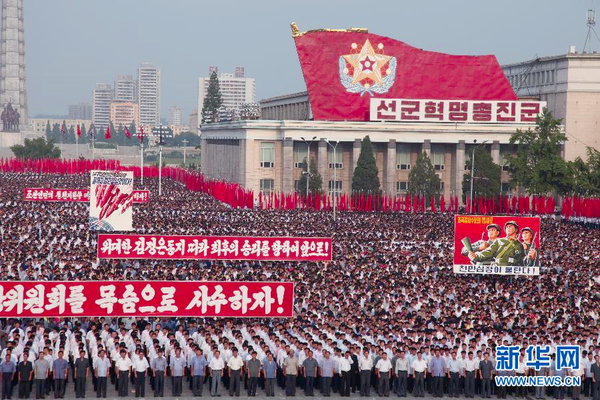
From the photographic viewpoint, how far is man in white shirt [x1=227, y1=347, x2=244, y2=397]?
21.0 m

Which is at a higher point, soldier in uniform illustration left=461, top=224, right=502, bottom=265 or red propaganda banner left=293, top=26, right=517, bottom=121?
red propaganda banner left=293, top=26, right=517, bottom=121

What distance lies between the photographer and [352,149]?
280ft

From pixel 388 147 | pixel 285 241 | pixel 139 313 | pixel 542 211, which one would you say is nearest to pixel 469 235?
pixel 285 241

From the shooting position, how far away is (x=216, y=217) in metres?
51.7

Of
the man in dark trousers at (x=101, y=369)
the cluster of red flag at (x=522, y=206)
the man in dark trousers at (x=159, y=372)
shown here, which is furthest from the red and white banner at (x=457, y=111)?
the man in dark trousers at (x=101, y=369)

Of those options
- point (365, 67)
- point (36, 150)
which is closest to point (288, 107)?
point (365, 67)

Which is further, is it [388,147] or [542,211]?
[388,147]

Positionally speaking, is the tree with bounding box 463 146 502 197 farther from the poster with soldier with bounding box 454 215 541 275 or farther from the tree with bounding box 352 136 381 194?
the poster with soldier with bounding box 454 215 541 275

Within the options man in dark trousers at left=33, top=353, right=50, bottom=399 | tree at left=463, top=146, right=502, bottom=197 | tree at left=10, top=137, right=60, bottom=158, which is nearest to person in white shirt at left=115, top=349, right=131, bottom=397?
man in dark trousers at left=33, top=353, right=50, bottom=399

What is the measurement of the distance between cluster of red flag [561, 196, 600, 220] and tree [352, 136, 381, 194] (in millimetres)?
20729

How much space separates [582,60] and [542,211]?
24.9m

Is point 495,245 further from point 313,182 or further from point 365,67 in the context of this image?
point 365,67

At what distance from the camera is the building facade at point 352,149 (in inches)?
3263

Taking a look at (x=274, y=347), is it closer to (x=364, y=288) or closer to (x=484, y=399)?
(x=484, y=399)
